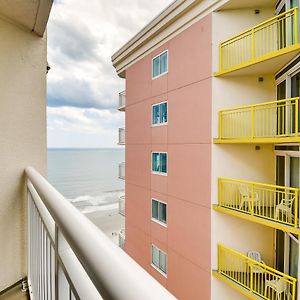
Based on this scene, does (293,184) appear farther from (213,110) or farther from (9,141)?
(9,141)

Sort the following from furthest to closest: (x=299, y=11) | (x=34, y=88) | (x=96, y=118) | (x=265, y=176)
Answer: (x=96, y=118) < (x=265, y=176) < (x=299, y=11) < (x=34, y=88)

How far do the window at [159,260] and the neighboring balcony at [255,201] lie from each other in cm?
223

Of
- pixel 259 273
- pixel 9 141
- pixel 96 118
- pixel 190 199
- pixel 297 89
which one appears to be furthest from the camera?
pixel 96 118

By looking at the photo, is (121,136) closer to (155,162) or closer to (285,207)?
(155,162)

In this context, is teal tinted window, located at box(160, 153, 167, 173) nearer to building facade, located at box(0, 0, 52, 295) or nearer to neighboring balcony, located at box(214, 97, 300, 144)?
neighboring balcony, located at box(214, 97, 300, 144)

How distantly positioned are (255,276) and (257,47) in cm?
415

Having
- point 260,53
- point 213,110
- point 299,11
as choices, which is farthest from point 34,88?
point 260,53

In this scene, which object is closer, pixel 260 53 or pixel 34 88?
pixel 34 88

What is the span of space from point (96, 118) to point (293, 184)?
13.1m

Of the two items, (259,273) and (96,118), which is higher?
(96,118)

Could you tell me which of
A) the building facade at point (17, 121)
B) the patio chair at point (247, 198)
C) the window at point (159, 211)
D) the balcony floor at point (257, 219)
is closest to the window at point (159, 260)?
the window at point (159, 211)

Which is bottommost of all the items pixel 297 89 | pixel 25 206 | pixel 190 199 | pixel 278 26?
pixel 190 199

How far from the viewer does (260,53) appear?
467 centimetres

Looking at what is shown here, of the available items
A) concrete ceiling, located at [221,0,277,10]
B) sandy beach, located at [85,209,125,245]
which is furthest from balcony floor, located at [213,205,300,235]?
sandy beach, located at [85,209,125,245]
